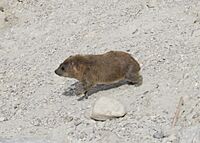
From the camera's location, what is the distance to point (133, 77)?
8094mm

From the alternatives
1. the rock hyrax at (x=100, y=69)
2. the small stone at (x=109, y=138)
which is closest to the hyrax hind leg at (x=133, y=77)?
the rock hyrax at (x=100, y=69)

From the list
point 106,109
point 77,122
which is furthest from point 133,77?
point 77,122

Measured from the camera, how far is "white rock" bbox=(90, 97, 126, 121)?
7.39m

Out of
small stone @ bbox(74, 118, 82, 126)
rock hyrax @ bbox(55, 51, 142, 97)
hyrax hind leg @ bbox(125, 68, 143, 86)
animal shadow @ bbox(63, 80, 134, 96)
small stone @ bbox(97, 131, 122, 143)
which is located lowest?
small stone @ bbox(97, 131, 122, 143)

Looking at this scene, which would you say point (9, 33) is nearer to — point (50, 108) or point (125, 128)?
point (50, 108)

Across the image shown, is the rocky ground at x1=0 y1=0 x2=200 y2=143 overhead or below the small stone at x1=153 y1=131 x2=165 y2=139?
overhead

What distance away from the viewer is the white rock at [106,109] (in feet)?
24.3

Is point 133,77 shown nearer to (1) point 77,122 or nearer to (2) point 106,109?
(2) point 106,109

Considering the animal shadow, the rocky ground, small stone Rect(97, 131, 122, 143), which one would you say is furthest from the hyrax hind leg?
small stone Rect(97, 131, 122, 143)

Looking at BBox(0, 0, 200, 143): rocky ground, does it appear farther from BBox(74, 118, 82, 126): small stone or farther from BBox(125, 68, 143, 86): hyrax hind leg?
BBox(125, 68, 143, 86): hyrax hind leg

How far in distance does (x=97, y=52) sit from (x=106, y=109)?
86.4 inches

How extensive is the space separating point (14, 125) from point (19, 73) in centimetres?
163

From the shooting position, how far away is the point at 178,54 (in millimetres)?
8781

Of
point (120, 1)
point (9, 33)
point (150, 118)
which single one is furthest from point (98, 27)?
point (150, 118)
